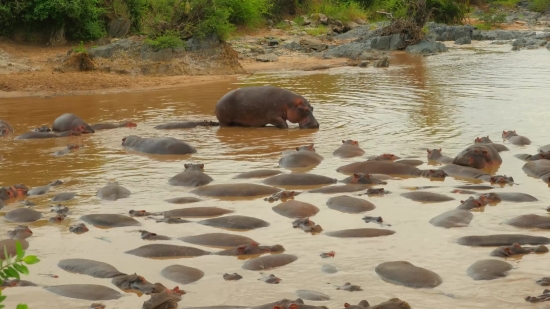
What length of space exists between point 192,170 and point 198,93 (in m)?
7.82

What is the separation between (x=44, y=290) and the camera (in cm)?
489

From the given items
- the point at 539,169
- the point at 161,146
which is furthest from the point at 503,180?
the point at 161,146

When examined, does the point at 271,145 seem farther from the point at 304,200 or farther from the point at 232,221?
the point at 232,221

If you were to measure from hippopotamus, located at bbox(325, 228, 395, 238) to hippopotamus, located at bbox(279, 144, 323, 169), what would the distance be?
7.88 ft

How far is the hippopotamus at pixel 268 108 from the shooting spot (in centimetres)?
1084

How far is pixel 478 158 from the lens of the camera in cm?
809

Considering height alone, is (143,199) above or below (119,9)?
below

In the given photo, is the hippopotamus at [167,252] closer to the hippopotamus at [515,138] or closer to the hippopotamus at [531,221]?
the hippopotamus at [531,221]

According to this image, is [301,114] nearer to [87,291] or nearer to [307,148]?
[307,148]

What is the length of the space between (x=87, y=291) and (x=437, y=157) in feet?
15.6

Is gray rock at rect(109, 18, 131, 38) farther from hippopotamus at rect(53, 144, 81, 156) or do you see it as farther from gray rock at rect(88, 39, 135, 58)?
hippopotamus at rect(53, 144, 81, 156)

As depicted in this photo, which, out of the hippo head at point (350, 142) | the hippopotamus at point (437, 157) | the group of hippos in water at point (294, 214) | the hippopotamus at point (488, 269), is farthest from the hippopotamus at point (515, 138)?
the hippopotamus at point (488, 269)

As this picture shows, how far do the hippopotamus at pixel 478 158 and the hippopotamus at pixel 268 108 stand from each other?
3020 millimetres

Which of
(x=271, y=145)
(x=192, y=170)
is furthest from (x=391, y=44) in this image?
(x=192, y=170)
